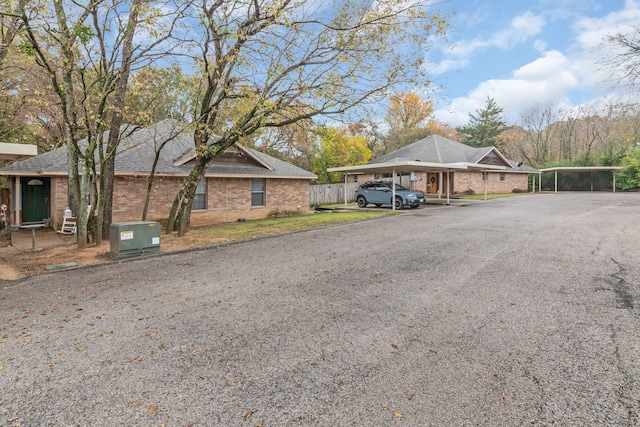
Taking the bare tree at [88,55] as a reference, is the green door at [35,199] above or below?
below

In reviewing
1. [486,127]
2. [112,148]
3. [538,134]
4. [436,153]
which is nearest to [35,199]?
[112,148]

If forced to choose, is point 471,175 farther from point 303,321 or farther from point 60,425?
point 60,425

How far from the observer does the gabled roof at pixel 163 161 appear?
37.0 feet

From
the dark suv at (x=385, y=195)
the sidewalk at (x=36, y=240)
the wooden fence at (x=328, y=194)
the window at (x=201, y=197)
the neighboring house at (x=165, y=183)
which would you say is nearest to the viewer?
the sidewalk at (x=36, y=240)

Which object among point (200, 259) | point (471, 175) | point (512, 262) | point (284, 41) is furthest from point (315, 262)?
point (471, 175)

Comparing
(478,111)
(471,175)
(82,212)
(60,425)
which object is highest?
(478,111)

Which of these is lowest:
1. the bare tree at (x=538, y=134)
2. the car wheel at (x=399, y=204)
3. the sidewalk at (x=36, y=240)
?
the sidewalk at (x=36, y=240)

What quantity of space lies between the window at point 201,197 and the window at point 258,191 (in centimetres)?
243

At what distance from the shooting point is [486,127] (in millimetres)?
40906

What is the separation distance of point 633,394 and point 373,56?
9.29 meters

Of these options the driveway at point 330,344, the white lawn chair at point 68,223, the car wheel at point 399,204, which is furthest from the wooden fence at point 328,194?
the driveway at point 330,344

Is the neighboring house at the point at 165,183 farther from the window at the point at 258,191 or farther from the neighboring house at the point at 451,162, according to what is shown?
the neighboring house at the point at 451,162

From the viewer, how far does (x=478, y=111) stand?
42.4 m

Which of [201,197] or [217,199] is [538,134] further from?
[201,197]
